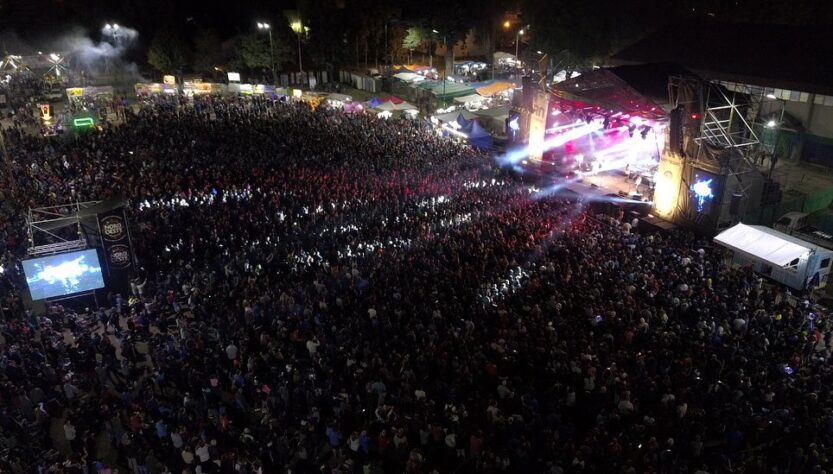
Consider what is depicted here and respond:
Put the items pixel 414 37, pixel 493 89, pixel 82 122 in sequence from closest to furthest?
pixel 82 122 < pixel 493 89 < pixel 414 37

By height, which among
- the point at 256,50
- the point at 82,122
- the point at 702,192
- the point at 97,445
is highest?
the point at 256,50

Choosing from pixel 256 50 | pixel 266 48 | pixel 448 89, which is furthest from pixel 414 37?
pixel 448 89

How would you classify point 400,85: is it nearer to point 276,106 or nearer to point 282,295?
point 276,106

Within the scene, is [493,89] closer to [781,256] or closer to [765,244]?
[765,244]

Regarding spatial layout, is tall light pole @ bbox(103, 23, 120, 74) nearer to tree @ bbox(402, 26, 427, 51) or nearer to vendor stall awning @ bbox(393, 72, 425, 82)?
tree @ bbox(402, 26, 427, 51)

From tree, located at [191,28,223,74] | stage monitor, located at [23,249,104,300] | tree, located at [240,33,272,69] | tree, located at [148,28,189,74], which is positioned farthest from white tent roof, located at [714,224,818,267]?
tree, located at [148,28,189,74]

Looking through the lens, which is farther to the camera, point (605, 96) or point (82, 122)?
point (82, 122)
